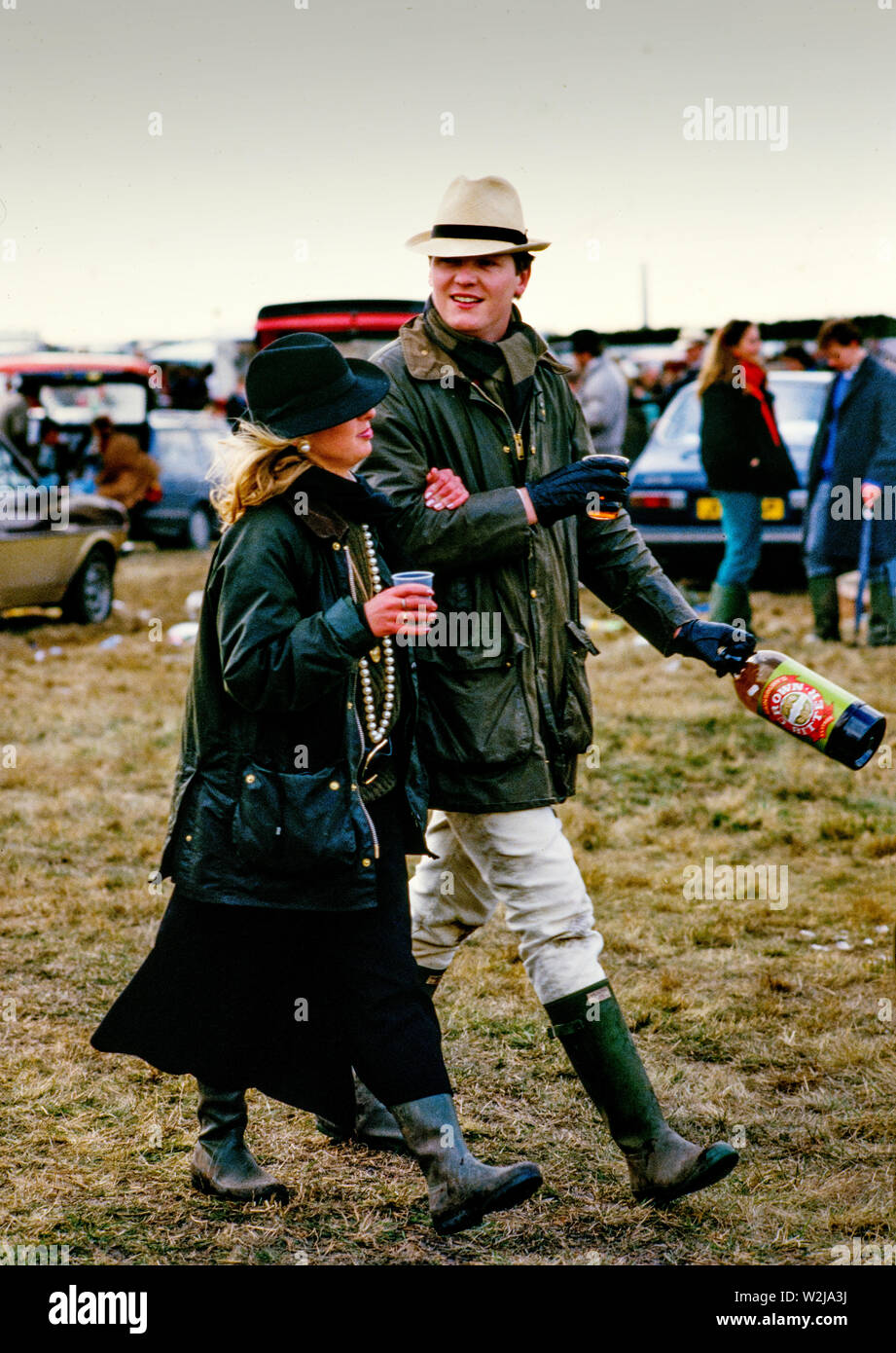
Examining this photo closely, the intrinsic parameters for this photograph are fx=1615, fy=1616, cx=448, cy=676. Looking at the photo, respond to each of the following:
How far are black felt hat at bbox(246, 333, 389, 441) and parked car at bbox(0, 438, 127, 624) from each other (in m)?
8.84

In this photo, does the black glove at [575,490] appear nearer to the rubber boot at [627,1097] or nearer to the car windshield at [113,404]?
the rubber boot at [627,1097]

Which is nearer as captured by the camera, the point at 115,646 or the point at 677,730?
the point at 677,730

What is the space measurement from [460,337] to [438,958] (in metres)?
1.55

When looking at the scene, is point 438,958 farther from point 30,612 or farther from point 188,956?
point 30,612

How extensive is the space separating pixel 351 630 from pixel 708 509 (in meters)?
9.81

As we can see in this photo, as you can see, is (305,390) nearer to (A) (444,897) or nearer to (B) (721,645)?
(B) (721,645)

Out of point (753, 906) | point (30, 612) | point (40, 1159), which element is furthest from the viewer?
point (30, 612)

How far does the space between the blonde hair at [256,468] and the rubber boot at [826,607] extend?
779cm

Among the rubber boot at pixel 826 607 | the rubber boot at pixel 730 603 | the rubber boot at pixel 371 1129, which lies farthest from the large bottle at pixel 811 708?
the rubber boot at pixel 826 607

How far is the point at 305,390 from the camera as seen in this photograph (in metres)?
3.32

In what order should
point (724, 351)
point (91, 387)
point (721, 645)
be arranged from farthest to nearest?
point (91, 387) → point (724, 351) → point (721, 645)

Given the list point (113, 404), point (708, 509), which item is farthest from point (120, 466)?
point (708, 509)

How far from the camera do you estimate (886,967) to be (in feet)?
16.9

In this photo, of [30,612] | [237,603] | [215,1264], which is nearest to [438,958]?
[215,1264]
